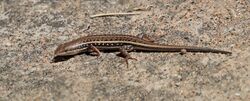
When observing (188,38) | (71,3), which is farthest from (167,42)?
(71,3)

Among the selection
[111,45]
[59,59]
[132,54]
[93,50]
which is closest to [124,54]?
[132,54]

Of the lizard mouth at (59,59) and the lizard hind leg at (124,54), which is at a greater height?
the lizard hind leg at (124,54)

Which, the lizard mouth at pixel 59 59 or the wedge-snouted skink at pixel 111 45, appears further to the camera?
the lizard mouth at pixel 59 59

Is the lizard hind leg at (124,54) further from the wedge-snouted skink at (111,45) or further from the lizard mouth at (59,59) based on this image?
the lizard mouth at (59,59)

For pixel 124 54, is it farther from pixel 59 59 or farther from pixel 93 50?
pixel 59 59

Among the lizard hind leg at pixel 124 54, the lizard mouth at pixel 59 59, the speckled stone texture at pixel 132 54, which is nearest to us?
the speckled stone texture at pixel 132 54

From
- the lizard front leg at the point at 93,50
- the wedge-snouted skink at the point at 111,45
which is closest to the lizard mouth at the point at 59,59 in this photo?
the wedge-snouted skink at the point at 111,45

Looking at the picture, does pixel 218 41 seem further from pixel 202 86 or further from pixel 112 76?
pixel 112 76

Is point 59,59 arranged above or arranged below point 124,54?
below

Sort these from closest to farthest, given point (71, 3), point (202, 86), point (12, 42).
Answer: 1. point (202, 86)
2. point (12, 42)
3. point (71, 3)
